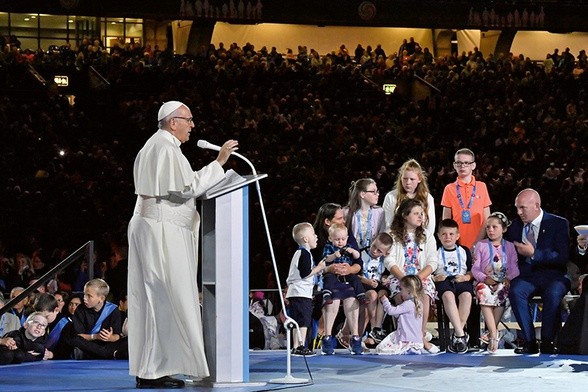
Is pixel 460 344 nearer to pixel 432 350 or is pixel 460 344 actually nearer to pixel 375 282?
pixel 432 350

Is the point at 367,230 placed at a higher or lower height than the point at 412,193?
lower

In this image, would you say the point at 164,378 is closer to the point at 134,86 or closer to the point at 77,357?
the point at 77,357

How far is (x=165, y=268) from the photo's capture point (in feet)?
26.5

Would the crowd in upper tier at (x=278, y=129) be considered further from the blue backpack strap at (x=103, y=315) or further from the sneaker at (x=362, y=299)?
the sneaker at (x=362, y=299)

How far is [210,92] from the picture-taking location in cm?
2805

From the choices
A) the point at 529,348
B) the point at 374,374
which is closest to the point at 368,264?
the point at 529,348

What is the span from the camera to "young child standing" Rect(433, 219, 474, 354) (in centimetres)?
1134

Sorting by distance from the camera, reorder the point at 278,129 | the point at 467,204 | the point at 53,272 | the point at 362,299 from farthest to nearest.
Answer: the point at 278,129 < the point at 467,204 < the point at 362,299 < the point at 53,272

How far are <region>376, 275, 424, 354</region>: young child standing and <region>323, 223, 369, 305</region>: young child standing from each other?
396mm

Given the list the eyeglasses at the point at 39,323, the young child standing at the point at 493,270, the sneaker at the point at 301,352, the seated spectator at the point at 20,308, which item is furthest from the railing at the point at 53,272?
the young child standing at the point at 493,270

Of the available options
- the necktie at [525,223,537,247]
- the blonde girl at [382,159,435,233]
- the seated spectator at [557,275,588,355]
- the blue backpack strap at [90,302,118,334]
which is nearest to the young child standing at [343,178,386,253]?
the blonde girl at [382,159,435,233]

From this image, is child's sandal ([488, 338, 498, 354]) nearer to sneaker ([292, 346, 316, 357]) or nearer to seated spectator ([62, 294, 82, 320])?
sneaker ([292, 346, 316, 357])

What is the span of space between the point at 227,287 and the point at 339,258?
333cm

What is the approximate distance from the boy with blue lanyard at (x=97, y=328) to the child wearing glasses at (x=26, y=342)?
1.01 feet
